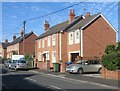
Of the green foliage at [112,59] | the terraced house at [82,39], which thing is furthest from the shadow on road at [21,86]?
the terraced house at [82,39]

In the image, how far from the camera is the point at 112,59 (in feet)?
83.8

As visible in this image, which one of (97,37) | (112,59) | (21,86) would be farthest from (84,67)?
(21,86)

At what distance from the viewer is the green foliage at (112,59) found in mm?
25000

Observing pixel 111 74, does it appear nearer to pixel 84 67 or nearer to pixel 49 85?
pixel 49 85

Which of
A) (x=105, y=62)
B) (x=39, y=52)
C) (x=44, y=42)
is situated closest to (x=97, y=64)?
(x=105, y=62)

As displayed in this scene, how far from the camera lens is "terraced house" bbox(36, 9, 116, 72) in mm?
42062

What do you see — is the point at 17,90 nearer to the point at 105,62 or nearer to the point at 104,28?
the point at 105,62

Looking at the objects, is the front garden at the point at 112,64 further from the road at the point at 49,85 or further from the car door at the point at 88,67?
the car door at the point at 88,67

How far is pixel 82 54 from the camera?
41.4 metres

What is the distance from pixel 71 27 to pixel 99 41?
591 cm

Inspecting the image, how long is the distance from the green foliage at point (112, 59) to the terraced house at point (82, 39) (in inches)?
476

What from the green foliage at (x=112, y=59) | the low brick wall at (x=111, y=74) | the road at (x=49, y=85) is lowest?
the road at (x=49, y=85)

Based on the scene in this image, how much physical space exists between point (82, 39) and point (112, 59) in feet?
54.1

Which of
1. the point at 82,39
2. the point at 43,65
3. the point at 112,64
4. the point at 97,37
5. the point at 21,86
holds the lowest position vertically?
the point at 21,86
